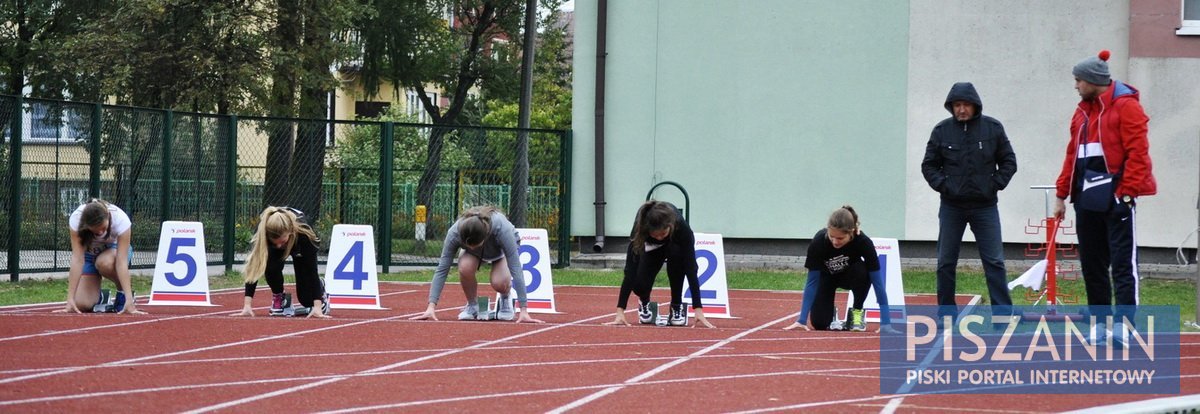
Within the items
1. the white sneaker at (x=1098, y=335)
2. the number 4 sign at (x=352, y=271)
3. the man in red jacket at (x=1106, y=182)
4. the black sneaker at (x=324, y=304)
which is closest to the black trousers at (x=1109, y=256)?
the man in red jacket at (x=1106, y=182)

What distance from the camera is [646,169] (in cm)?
2183

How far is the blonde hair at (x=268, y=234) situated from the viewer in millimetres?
11820

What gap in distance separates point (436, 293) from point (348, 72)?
816 inches

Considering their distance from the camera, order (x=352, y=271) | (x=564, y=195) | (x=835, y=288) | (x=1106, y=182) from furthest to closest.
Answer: (x=564, y=195)
(x=352, y=271)
(x=835, y=288)
(x=1106, y=182)

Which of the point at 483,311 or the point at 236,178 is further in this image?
the point at 236,178

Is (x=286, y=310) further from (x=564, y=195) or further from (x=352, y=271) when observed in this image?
(x=564, y=195)

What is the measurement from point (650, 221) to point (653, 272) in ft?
2.17

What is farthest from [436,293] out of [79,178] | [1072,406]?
[79,178]

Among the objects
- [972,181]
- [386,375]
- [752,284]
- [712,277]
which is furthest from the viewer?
[752,284]

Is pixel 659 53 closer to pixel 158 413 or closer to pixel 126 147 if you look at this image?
pixel 126 147

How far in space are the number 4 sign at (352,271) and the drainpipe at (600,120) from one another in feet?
28.1

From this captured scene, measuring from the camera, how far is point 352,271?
13.4 metres

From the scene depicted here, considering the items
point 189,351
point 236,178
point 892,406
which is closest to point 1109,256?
point 892,406

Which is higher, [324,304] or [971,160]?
[971,160]
